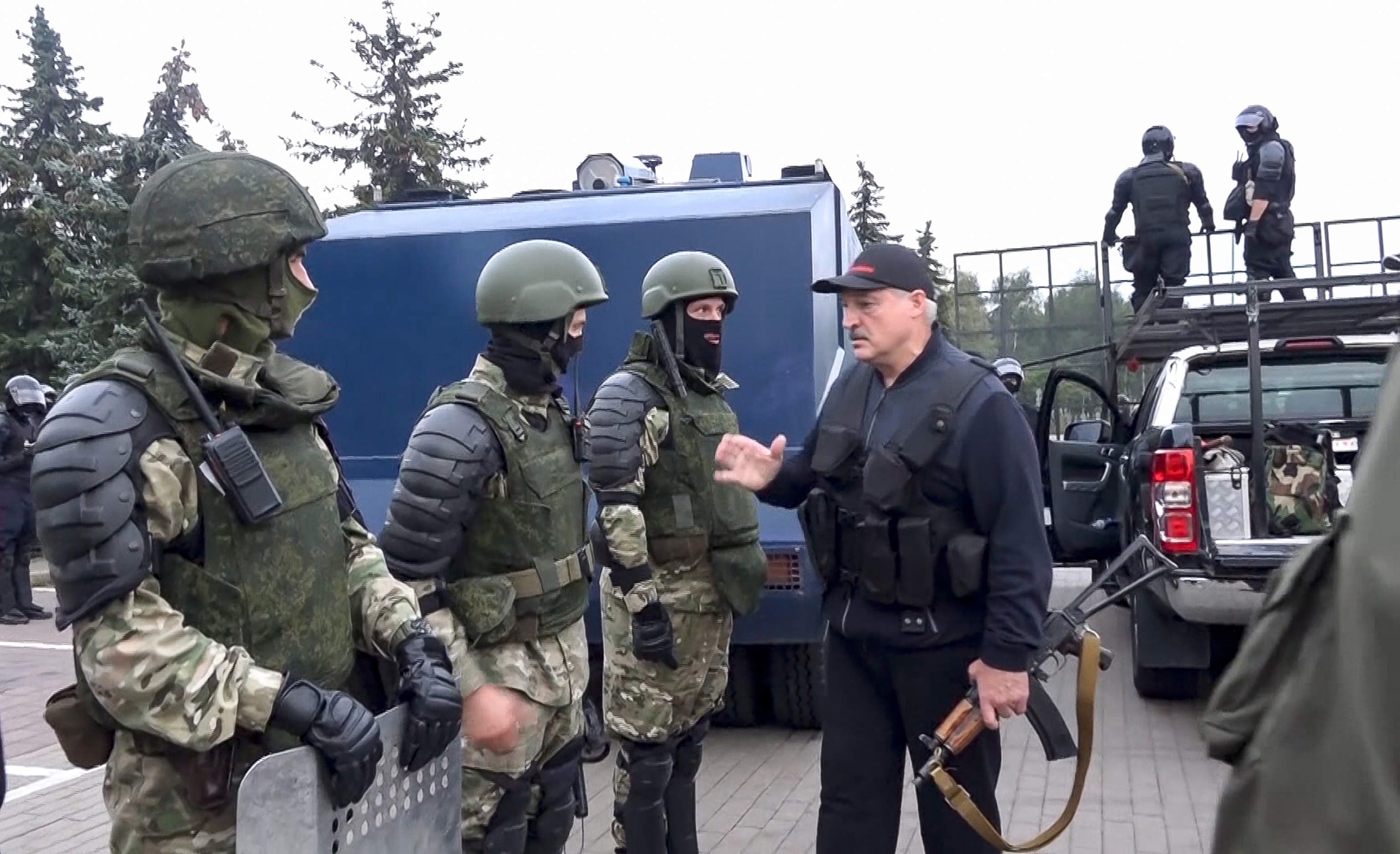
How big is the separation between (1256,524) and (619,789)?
368cm

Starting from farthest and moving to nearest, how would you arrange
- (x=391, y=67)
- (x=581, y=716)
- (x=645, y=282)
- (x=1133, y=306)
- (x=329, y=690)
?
(x=391, y=67) < (x=1133, y=306) < (x=645, y=282) < (x=581, y=716) < (x=329, y=690)

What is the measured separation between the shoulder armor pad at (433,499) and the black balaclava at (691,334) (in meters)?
1.35

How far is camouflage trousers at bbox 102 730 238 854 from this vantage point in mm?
2025

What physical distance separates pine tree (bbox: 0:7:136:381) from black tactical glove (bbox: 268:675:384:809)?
19581 millimetres

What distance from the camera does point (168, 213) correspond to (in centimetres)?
216

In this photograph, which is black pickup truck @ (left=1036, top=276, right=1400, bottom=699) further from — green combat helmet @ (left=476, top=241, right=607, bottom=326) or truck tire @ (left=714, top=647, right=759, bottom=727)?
green combat helmet @ (left=476, top=241, right=607, bottom=326)

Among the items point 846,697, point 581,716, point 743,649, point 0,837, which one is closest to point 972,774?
point 846,697

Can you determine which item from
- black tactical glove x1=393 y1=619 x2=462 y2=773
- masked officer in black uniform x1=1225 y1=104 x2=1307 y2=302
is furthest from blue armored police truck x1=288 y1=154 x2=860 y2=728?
masked officer in black uniform x1=1225 y1=104 x2=1307 y2=302

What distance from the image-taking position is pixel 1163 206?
8.88 m

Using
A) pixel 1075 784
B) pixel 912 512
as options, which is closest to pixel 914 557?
pixel 912 512

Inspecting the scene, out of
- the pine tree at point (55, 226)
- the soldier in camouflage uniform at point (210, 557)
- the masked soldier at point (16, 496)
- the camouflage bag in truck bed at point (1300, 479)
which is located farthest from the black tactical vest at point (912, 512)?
the pine tree at point (55, 226)

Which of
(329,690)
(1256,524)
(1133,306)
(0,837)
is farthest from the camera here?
(1133,306)

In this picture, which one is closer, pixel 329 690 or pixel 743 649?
pixel 329 690

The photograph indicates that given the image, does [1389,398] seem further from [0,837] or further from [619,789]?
[0,837]
